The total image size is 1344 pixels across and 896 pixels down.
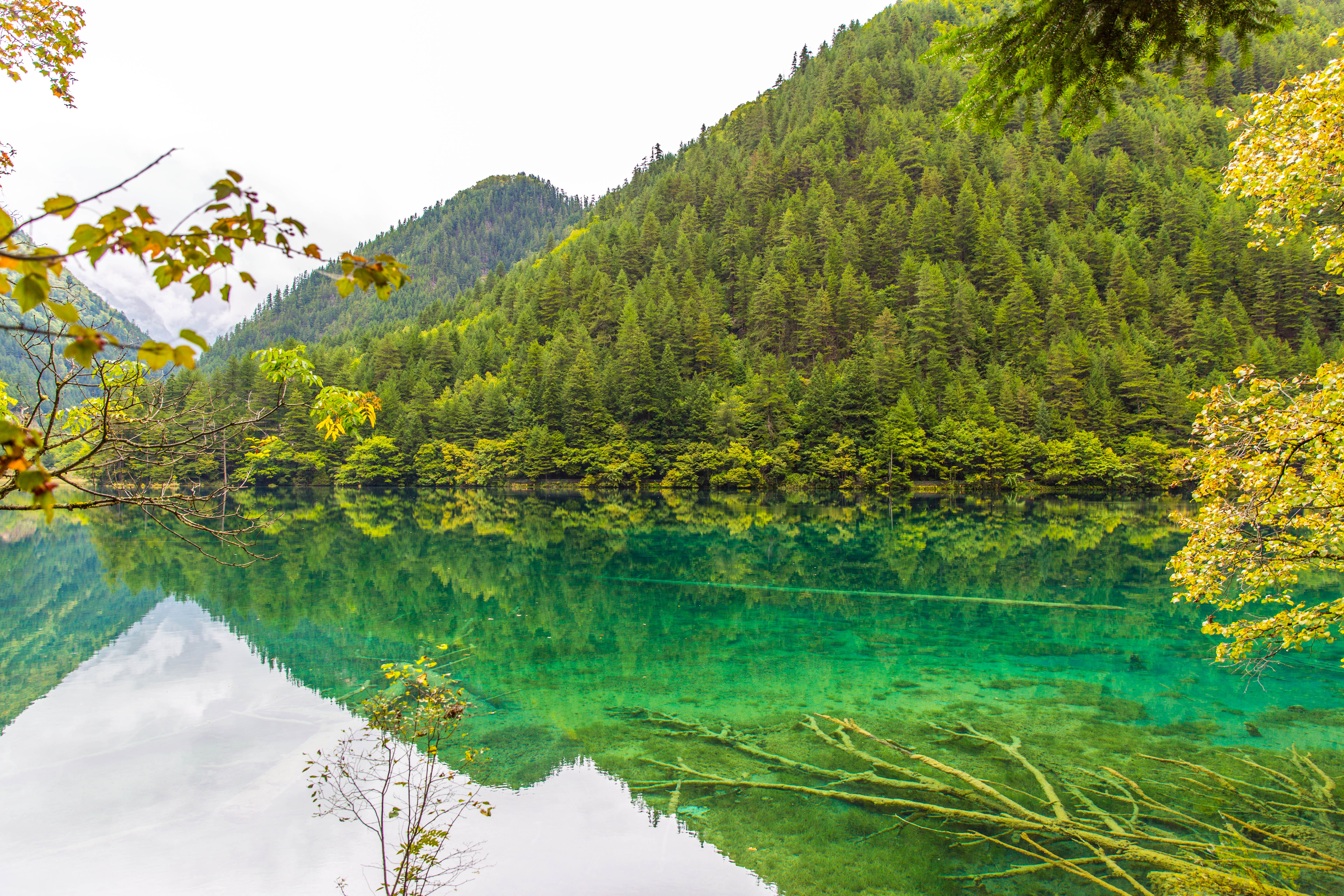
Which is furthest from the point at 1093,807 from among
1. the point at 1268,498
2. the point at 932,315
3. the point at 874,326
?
the point at 932,315

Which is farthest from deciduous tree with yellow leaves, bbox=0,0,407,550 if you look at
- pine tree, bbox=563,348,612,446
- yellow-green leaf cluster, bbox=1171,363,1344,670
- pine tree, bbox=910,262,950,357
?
pine tree, bbox=910,262,950,357

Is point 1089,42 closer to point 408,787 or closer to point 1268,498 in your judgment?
point 1268,498

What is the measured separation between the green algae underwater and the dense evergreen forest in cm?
3035

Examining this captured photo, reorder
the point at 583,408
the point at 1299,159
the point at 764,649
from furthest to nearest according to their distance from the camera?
the point at 583,408
the point at 764,649
the point at 1299,159

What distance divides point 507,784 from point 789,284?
244 feet

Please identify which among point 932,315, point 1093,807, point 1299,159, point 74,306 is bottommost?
point 1093,807

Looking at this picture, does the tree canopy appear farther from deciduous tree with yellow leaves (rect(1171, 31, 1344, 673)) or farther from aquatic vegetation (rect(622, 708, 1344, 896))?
aquatic vegetation (rect(622, 708, 1344, 896))

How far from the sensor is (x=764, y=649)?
41.0 feet

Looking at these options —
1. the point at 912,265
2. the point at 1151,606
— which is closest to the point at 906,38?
the point at 912,265

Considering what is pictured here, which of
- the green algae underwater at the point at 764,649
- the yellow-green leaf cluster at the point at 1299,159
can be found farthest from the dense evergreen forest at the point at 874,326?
the yellow-green leaf cluster at the point at 1299,159

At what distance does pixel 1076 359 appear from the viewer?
6169 centimetres

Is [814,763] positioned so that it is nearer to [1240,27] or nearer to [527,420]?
[1240,27]

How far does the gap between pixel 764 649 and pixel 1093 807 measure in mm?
6606

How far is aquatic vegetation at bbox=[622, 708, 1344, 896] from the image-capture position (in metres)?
5.24
